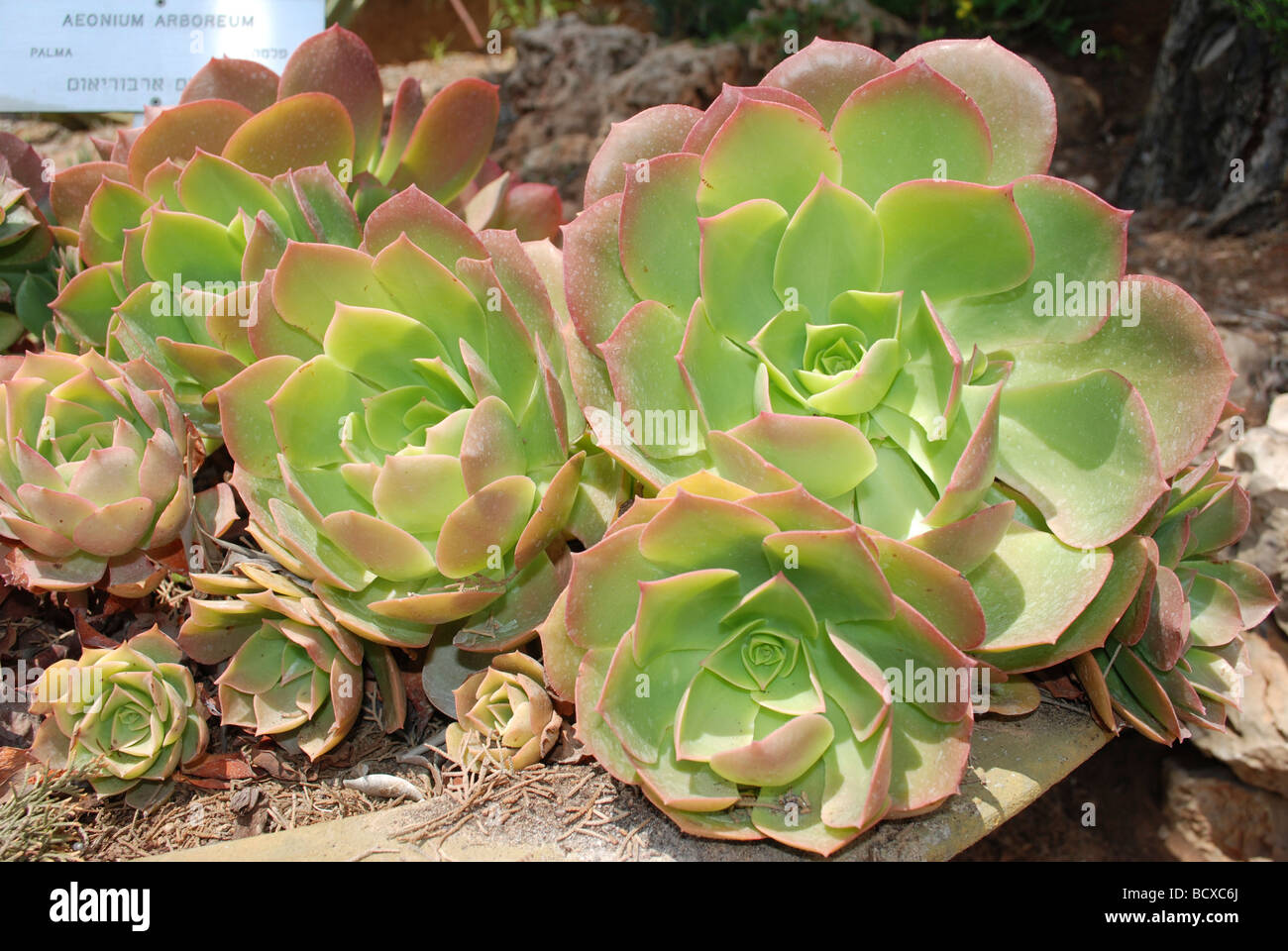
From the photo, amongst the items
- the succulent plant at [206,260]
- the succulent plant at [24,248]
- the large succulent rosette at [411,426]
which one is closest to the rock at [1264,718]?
the large succulent rosette at [411,426]

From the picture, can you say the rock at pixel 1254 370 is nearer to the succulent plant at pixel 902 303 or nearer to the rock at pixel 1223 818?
the rock at pixel 1223 818

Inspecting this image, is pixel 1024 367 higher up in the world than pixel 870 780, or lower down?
higher up

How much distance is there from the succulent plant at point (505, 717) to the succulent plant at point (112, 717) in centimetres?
25

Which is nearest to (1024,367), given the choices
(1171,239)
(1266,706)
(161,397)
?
(161,397)

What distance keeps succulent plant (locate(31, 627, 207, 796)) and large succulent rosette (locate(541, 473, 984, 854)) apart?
42 cm

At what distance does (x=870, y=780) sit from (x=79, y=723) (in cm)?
67

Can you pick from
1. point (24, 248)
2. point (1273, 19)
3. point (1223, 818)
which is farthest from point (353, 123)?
point (1273, 19)

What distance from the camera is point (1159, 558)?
86 centimetres

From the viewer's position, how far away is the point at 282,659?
91 centimetres

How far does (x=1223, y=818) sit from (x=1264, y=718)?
0.81 ft

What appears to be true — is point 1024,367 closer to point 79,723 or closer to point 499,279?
point 499,279

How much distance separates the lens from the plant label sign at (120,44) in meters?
1.44

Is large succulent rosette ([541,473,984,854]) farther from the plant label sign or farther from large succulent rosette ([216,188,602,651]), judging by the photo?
the plant label sign

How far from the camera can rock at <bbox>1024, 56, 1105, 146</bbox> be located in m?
→ 3.07
